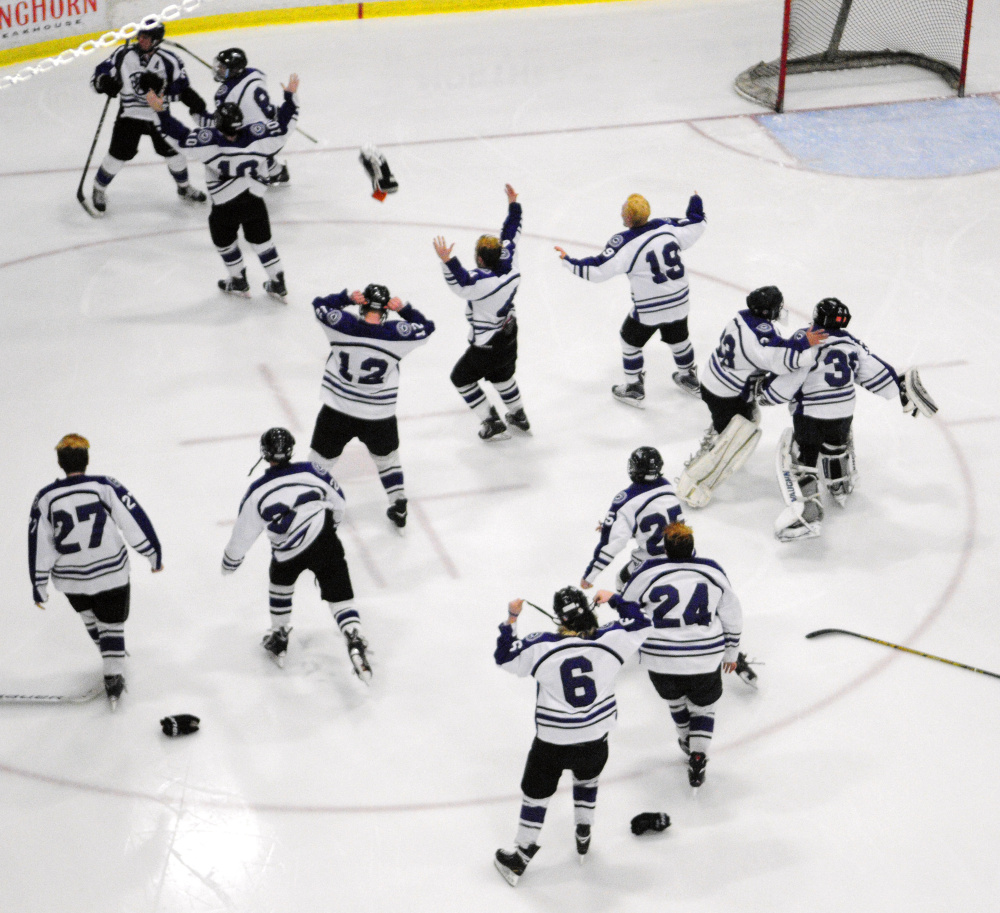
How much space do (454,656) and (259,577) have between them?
48.6 inches

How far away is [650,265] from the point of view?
890 centimetres

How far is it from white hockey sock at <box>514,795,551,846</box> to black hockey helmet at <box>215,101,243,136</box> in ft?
18.6

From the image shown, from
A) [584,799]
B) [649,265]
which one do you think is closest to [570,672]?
[584,799]

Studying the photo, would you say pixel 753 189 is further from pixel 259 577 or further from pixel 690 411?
pixel 259 577

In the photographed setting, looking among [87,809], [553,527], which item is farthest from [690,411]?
[87,809]

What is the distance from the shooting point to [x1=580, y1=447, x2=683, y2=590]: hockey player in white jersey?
6.82 m

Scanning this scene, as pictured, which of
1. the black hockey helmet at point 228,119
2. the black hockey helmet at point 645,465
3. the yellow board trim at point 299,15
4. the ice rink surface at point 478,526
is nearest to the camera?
the ice rink surface at point 478,526

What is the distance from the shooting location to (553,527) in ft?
26.9

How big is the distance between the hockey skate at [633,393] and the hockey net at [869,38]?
6.23m

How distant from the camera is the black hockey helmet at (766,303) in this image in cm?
809

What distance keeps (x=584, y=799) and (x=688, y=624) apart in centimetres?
87

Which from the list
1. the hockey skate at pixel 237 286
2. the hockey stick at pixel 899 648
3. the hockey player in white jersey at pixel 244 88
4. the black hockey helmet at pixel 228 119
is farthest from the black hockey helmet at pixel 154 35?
the hockey stick at pixel 899 648

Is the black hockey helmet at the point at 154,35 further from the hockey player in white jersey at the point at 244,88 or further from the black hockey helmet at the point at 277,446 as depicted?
the black hockey helmet at the point at 277,446

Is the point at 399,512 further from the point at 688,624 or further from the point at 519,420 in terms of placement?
the point at 688,624
